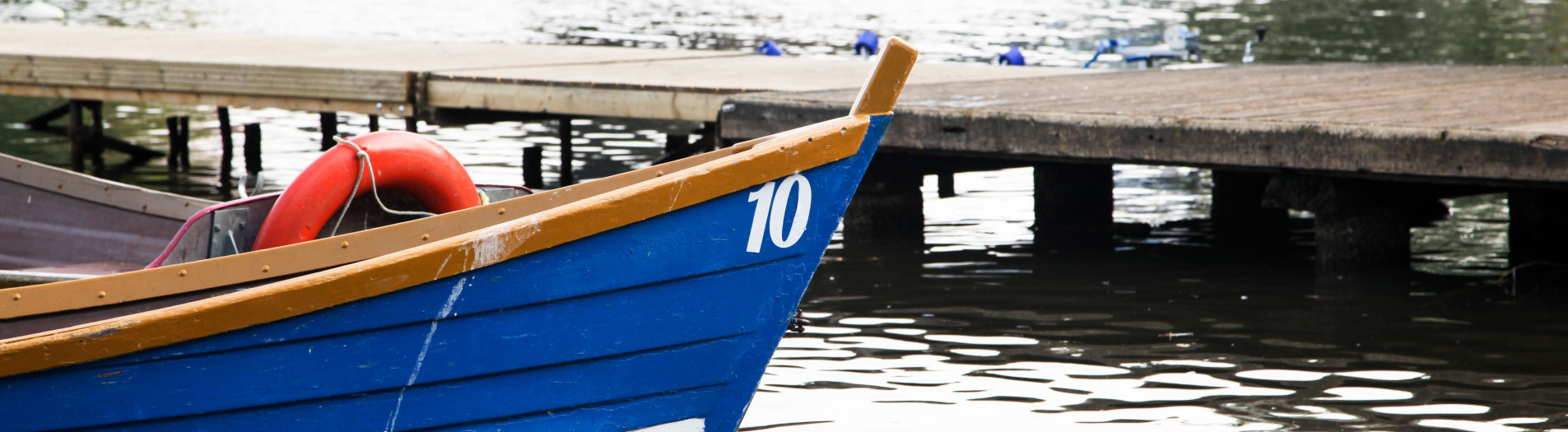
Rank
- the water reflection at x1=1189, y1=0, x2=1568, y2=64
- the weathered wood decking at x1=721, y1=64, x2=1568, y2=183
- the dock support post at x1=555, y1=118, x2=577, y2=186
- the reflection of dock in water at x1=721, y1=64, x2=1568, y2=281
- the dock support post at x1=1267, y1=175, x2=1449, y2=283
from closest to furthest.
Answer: the weathered wood decking at x1=721, y1=64, x2=1568, y2=183
the reflection of dock in water at x1=721, y1=64, x2=1568, y2=281
the dock support post at x1=1267, y1=175, x2=1449, y2=283
the dock support post at x1=555, y1=118, x2=577, y2=186
the water reflection at x1=1189, y1=0, x2=1568, y2=64

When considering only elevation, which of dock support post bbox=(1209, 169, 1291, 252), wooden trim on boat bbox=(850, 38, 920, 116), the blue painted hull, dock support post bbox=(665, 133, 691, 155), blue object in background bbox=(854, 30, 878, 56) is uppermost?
wooden trim on boat bbox=(850, 38, 920, 116)

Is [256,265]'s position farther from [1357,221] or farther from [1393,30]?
[1393,30]

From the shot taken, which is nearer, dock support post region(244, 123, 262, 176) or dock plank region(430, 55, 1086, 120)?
dock plank region(430, 55, 1086, 120)

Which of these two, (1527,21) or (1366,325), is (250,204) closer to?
(1366,325)

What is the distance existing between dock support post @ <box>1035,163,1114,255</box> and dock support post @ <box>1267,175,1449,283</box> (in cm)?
182

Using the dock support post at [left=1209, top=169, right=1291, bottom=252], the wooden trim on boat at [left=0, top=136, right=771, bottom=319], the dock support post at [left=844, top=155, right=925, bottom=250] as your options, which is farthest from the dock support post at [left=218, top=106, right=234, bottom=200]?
the wooden trim on boat at [left=0, top=136, right=771, bottom=319]

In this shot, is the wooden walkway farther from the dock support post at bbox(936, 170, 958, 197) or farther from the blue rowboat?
the blue rowboat

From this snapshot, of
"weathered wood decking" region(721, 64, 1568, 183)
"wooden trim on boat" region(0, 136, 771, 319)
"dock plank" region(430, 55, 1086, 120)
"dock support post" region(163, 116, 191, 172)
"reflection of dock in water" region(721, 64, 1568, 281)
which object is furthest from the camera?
"dock support post" region(163, 116, 191, 172)

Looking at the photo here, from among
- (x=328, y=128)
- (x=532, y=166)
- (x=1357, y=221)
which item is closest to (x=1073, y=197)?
(x=1357, y=221)

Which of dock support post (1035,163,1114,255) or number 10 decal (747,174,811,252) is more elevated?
number 10 decal (747,174,811,252)

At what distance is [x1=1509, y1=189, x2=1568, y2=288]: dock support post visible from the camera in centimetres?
840

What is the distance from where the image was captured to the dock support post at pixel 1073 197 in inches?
396

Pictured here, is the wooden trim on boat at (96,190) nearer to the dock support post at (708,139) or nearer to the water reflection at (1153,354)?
the water reflection at (1153,354)

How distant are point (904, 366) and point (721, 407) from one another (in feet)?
6.30
